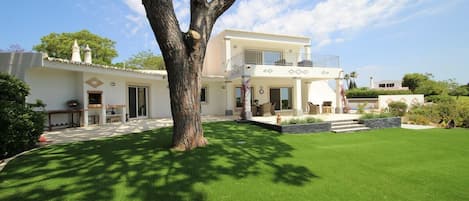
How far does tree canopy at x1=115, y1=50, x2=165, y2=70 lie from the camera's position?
3672cm

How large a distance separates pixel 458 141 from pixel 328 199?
7.34 m

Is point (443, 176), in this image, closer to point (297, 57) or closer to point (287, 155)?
Answer: point (287, 155)

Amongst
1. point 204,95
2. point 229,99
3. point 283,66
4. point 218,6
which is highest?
point 218,6

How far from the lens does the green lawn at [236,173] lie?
3.37 metres

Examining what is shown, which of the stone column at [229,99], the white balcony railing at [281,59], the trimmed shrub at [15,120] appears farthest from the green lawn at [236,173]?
the white balcony railing at [281,59]

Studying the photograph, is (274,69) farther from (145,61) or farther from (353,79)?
(353,79)

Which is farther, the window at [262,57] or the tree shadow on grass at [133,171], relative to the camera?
the window at [262,57]

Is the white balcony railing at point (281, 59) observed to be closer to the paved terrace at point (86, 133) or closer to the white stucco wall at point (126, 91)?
the white stucco wall at point (126, 91)

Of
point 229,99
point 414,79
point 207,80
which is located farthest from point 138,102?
point 414,79

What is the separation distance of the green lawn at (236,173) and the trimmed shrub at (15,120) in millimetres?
→ 612

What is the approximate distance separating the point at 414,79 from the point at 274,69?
37421 millimetres

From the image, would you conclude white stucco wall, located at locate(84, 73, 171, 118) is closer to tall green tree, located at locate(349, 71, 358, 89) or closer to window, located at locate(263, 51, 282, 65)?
window, located at locate(263, 51, 282, 65)

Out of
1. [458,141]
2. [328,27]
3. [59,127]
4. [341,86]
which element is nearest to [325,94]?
[341,86]

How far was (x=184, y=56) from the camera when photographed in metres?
5.29
